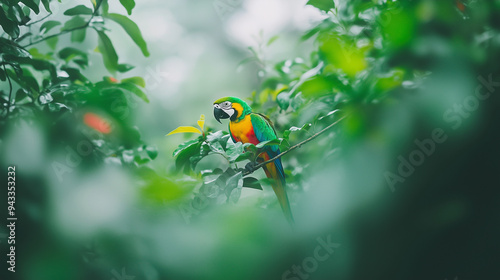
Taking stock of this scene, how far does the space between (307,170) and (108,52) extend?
0.74 metres

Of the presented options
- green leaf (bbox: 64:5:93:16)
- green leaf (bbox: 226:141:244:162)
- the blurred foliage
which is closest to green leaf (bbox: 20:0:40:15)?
the blurred foliage

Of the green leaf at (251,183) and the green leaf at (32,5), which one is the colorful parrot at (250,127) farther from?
the green leaf at (32,5)

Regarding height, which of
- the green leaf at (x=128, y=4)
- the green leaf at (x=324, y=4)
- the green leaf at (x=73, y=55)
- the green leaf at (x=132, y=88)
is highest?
the green leaf at (x=73, y=55)

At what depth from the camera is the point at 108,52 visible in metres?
1.03

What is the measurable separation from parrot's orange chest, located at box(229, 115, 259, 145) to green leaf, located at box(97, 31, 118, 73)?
52cm

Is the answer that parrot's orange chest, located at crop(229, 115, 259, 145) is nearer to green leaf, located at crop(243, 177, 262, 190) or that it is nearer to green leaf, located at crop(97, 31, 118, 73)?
green leaf, located at crop(243, 177, 262, 190)

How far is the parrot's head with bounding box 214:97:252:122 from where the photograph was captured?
77cm

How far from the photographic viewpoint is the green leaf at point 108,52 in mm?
1010

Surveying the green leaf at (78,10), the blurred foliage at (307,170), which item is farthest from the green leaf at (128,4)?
the green leaf at (78,10)

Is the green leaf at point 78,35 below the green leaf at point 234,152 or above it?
above

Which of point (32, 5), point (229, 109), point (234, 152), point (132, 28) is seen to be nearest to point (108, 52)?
point (132, 28)

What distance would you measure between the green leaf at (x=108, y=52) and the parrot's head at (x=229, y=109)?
485mm

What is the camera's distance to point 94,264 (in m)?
0.83

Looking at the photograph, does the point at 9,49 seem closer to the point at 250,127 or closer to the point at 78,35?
the point at 78,35
